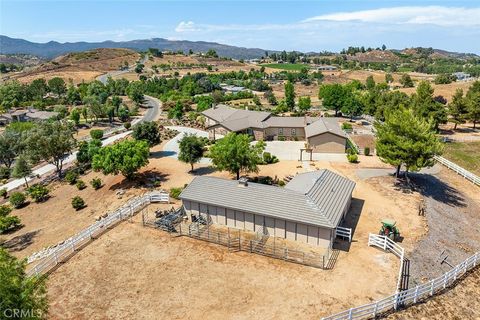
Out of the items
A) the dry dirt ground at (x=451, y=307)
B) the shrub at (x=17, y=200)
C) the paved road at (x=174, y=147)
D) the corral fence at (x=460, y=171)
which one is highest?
the corral fence at (x=460, y=171)

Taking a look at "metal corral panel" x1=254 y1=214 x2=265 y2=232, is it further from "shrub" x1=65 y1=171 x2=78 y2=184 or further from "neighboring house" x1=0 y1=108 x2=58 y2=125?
"neighboring house" x1=0 y1=108 x2=58 y2=125

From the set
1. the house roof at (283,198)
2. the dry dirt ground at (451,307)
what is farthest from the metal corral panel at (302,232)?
the dry dirt ground at (451,307)

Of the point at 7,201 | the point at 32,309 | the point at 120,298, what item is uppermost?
the point at 32,309

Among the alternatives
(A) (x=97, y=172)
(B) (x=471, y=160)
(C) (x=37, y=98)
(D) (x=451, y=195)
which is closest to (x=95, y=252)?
(A) (x=97, y=172)

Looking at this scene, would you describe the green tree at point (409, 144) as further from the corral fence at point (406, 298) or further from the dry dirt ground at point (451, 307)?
the dry dirt ground at point (451, 307)

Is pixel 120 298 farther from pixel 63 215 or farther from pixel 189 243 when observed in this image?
pixel 63 215

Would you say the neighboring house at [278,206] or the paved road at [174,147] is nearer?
the neighboring house at [278,206]
